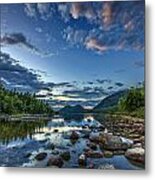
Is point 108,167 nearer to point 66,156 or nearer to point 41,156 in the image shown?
point 66,156

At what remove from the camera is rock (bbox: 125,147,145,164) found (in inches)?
75.6

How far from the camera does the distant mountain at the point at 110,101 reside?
77.4 inches

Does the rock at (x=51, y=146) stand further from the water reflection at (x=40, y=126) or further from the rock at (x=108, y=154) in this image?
the rock at (x=108, y=154)

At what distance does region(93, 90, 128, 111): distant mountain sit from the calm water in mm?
62

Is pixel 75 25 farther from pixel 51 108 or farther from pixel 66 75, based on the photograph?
pixel 51 108

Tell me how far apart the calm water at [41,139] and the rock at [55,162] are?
0.7 inches

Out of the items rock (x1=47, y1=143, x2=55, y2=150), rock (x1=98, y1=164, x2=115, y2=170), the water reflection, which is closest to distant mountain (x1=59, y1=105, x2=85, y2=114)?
the water reflection

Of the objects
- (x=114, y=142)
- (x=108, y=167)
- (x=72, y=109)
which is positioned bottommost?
(x=108, y=167)

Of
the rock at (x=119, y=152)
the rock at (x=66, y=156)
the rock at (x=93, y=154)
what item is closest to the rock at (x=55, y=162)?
the rock at (x=66, y=156)

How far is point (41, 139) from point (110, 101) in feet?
1.17

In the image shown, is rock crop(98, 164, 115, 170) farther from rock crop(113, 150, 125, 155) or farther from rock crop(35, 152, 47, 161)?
rock crop(35, 152, 47, 161)

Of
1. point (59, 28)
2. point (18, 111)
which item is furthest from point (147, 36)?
point (18, 111)

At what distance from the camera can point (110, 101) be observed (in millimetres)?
1975

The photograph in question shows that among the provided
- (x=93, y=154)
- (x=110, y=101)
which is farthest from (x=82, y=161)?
(x=110, y=101)
